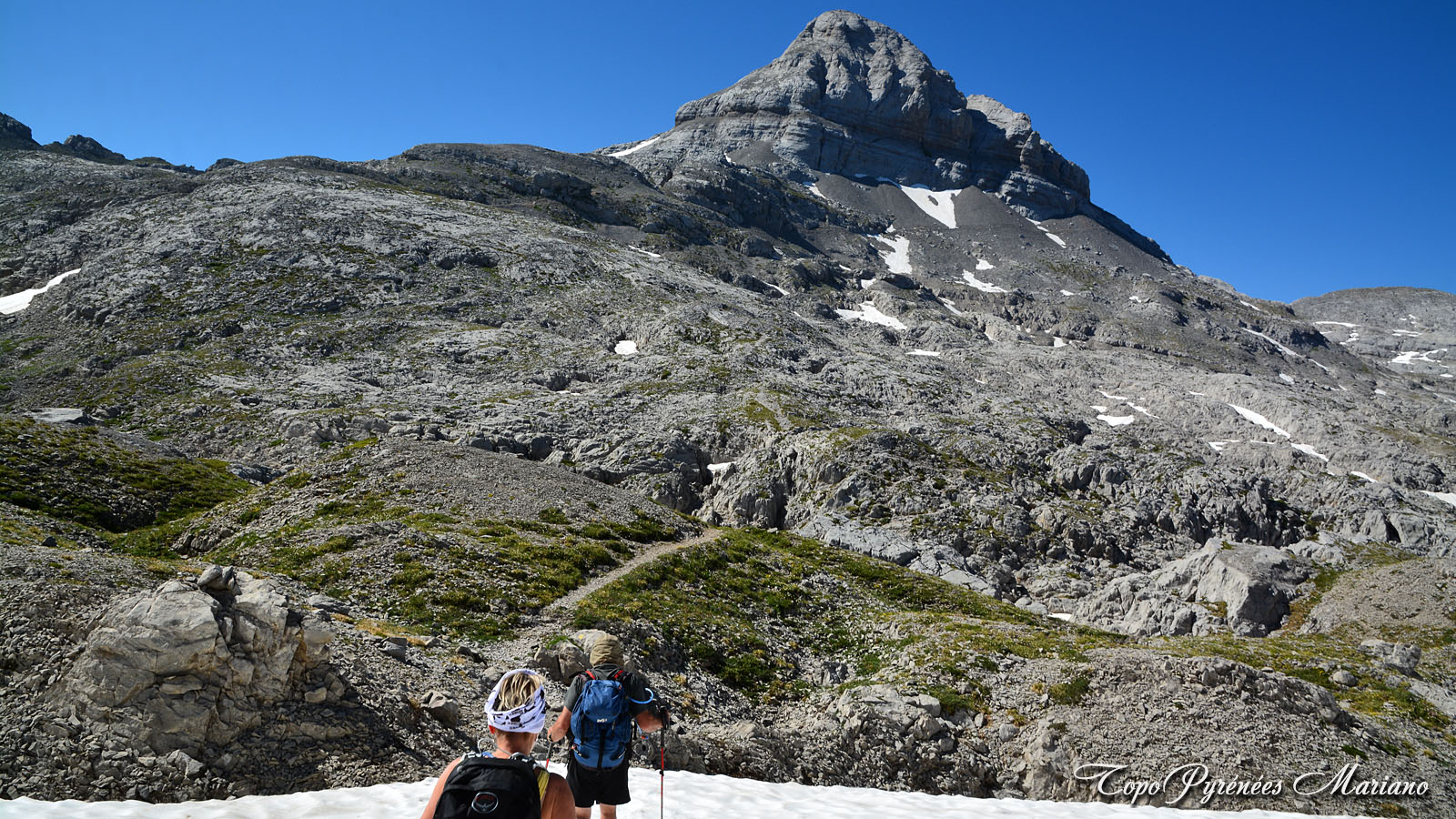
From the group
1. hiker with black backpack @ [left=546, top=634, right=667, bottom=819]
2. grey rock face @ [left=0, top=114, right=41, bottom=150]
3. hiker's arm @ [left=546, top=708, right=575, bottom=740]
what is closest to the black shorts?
hiker with black backpack @ [left=546, top=634, right=667, bottom=819]

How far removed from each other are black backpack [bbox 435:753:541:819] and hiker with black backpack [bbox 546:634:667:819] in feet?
12.6

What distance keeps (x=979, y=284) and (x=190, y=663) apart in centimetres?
18817

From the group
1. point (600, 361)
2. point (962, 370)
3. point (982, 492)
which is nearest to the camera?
point (982, 492)

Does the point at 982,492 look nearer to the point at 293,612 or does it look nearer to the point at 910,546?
the point at 910,546

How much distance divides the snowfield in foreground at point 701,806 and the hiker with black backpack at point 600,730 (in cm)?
371

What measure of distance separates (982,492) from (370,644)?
52.7m

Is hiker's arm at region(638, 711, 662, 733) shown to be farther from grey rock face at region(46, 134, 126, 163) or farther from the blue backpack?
grey rock face at region(46, 134, 126, 163)

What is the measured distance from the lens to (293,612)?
15031 millimetres

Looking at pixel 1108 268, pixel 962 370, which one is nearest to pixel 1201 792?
pixel 962 370

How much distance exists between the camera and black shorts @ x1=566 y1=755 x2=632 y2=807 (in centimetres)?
1011

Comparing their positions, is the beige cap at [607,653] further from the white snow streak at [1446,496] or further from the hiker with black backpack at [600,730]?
the white snow streak at [1446,496]

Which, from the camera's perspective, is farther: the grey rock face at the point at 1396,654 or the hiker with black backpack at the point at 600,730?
the grey rock face at the point at 1396,654

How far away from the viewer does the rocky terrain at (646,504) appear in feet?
50.7

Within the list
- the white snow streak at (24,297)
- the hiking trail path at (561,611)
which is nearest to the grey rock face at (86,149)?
the white snow streak at (24,297)
